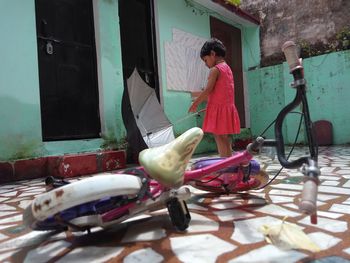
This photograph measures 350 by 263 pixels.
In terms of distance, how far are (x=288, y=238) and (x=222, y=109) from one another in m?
1.94

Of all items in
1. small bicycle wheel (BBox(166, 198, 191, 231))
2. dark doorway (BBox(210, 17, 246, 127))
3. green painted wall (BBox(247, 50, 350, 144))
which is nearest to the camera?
small bicycle wheel (BBox(166, 198, 191, 231))

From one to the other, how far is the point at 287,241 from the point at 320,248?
0.70 feet

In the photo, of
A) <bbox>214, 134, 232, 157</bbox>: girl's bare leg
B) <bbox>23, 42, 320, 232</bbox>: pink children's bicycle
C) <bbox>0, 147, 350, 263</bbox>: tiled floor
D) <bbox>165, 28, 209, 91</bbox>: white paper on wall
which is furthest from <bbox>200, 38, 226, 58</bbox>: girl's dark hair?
<bbox>165, 28, 209, 91</bbox>: white paper on wall

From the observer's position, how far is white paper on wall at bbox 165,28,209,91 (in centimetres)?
608

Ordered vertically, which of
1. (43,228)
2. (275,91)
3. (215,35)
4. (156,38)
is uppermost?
(215,35)

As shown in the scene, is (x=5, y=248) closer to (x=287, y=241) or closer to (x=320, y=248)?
(x=287, y=241)

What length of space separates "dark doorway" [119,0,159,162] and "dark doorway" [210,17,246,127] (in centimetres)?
228

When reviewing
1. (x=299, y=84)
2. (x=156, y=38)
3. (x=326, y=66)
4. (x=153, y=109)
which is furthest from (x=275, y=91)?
(x=299, y=84)

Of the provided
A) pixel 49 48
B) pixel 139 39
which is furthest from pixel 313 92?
pixel 49 48

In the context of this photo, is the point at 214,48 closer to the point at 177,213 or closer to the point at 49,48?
the point at 177,213

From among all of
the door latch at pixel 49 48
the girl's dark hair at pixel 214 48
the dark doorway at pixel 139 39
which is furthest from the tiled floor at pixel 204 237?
the dark doorway at pixel 139 39

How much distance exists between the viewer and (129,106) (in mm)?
4246

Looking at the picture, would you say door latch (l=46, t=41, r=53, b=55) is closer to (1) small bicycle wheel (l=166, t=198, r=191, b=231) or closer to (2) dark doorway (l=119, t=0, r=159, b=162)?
(2) dark doorway (l=119, t=0, r=159, b=162)

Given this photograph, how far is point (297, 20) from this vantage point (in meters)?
7.89
